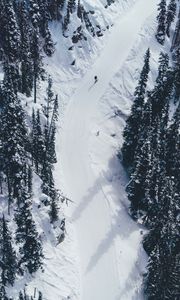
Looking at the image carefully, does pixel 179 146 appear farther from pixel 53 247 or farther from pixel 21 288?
pixel 21 288

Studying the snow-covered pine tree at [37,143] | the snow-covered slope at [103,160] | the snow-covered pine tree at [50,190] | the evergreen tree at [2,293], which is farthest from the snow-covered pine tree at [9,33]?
the evergreen tree at [2,293]

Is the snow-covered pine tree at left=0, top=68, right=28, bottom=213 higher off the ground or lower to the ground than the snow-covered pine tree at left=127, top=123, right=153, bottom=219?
higher

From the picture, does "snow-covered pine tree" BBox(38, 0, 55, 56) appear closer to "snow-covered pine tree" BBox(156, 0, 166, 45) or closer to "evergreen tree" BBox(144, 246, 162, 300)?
"snow-covered pine tree" BBox(156, 0, 166, 45)

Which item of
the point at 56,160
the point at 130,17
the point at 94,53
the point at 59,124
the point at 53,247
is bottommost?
the point at 53,247

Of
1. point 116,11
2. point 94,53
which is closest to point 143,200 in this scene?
point 94,53

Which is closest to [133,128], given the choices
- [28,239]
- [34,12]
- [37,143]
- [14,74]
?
[37,143]

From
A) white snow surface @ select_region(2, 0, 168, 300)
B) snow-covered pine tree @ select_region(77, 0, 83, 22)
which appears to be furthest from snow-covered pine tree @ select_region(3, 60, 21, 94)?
snow-covered pine tree @ select_region(77, 0, 83, 22)

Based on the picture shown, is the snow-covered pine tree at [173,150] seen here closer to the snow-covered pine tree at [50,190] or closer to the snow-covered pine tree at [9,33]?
the snow-covered pine tree at [50,190]
